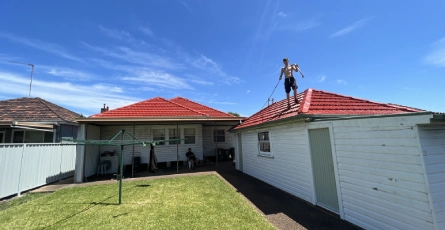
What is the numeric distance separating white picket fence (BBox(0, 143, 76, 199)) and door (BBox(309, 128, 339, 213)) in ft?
31.8

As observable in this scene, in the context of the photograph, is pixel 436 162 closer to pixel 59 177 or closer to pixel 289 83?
pixel 289 83

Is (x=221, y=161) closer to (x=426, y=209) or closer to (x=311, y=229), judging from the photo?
(x=311, y=229)

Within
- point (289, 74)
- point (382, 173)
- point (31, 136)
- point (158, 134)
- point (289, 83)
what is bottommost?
point (382, 173)

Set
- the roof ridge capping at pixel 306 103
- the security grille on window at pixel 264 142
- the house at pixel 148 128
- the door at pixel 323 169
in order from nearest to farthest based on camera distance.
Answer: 1. the door at pixel 323 169
2. the roof ridge capping at pixel 306 103
3. the security grille on window at pixel 264 142
4. the house at pixel 148 128

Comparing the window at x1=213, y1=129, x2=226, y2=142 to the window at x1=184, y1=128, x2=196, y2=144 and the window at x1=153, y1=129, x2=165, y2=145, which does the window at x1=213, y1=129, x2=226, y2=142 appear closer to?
the window at x1=184, y1=128, x2=196, y2=144

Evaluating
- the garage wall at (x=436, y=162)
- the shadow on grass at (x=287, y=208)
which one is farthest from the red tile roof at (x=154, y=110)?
the garage wall at (x=436, y=162)

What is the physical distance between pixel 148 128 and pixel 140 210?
300 inches

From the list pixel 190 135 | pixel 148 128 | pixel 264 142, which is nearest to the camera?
pixel 264 142

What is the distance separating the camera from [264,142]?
802 cm

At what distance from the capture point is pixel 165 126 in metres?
12.2

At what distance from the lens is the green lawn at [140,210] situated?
427 cm

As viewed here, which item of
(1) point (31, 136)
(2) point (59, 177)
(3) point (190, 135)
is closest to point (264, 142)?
(3) point (190, 135)

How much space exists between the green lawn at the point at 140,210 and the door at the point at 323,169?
1854mm

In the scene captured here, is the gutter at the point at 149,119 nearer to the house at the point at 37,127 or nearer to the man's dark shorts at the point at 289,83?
the house at the point at 37,127
